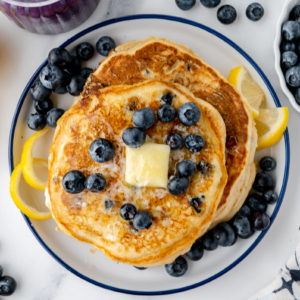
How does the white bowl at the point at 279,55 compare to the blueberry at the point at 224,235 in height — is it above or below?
above

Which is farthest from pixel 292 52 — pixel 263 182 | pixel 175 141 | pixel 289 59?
pixel 175 141

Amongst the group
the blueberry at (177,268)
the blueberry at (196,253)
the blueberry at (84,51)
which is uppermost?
the blueberry at (84,51)

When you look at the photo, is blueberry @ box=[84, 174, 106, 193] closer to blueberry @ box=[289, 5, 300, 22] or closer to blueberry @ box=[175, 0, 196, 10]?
blueberry @ box=[175, 0, 196, 10]

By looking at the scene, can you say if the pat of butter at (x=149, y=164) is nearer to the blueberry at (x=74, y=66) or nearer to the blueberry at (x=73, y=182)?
the blueberry at (x=73, y=182)

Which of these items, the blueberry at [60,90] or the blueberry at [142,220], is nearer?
the blueberry at [142,220]

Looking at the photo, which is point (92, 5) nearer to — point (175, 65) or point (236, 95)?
point (175, 65)

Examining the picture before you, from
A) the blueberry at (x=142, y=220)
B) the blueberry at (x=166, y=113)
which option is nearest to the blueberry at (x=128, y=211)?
the blueberry at (x=142, y=220)

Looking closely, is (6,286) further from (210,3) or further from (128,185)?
(210,3)
